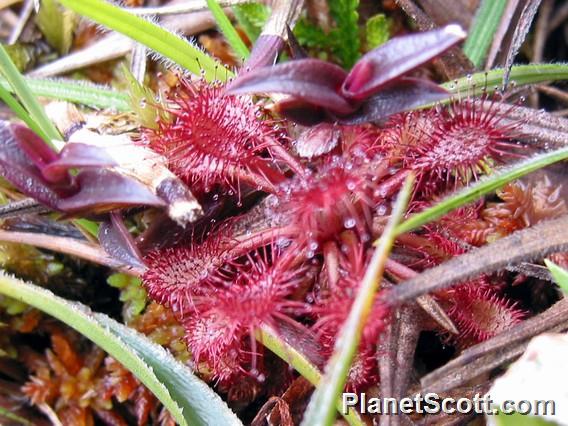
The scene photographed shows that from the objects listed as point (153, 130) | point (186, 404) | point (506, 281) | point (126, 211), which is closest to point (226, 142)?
point (153, 130)

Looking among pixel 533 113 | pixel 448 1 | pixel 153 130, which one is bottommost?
pixel 153 130

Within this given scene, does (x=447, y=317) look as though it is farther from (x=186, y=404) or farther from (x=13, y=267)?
(x=13, y=267)

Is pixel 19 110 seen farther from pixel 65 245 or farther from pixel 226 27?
pixel 226 27

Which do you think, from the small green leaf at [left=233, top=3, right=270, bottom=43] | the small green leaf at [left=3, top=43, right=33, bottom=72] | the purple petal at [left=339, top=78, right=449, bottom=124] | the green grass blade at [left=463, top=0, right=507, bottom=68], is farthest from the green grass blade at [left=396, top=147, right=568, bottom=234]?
the small green leaf at [left=3, top=43, right=33, bottom=72]

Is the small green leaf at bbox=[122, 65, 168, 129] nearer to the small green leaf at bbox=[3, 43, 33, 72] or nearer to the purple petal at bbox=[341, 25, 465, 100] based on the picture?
the purple petal at bbox=[341, 25, 465, 100]

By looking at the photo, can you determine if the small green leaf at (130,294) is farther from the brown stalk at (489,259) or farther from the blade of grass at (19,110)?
the brown stalk at (489,259)
